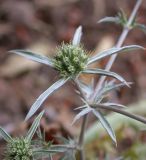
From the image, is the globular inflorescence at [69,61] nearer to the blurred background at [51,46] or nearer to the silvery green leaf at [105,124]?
the silvery green leaf at [105,124]

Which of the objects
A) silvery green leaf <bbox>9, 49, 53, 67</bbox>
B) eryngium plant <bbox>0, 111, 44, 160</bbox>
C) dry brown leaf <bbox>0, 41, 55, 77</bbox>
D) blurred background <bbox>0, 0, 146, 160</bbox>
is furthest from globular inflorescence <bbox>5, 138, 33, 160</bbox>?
dry brown leaf <bbox>0, 41, 55, 77</bbox>

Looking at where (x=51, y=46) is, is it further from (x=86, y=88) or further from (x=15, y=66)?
(x=86, y=88)

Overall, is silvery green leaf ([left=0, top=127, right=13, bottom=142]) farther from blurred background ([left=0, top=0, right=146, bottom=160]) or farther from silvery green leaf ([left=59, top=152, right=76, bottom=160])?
blurred background ([left=0, top=0, right=146, bottom=160])

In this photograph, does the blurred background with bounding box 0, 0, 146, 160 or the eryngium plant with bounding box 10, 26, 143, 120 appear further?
the blurred background with bounding box 0, 0, 146, 160

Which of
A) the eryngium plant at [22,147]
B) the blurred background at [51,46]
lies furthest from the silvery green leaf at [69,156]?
the blurred background at [51,46]

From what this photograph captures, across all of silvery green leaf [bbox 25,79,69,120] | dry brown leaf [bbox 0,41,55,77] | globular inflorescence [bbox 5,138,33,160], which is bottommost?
globular inflorescence [bbox 5,138,33,160]

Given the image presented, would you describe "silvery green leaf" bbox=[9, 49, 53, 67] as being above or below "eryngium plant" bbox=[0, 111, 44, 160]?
above

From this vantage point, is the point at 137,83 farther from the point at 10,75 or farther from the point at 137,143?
the point at 137,143
